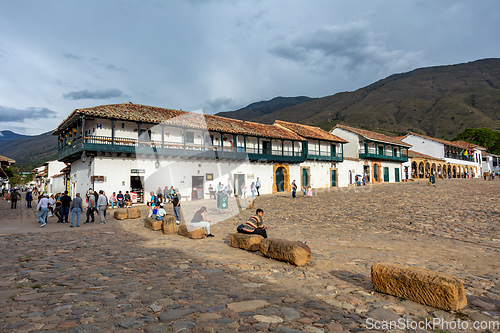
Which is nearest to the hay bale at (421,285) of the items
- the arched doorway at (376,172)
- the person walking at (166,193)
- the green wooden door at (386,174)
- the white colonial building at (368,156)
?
the person walking at (166,193)

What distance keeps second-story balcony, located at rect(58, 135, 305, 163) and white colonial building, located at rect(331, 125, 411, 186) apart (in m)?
11.4

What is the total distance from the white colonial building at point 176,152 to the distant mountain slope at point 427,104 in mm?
65479

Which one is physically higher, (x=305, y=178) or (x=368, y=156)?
(x=368, y=156)

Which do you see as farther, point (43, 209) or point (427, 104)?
point (427, 104)

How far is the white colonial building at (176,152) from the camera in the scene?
68.9 feet

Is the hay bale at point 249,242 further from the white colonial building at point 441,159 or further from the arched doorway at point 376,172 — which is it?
the white colonial building at point 441,159

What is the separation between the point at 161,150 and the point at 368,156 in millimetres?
26590

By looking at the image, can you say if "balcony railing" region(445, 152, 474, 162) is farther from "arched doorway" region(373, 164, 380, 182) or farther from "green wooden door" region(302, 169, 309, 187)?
"green wooden door" region(302, 169, 309, 187)

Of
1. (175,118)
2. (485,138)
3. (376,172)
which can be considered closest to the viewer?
(175,118)

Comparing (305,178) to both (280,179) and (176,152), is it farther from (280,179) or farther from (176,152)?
(176,152)

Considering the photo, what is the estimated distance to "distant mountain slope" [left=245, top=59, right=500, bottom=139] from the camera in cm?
9325

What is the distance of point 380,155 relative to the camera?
40.4 m

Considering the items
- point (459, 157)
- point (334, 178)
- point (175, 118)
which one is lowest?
point (334, 178)

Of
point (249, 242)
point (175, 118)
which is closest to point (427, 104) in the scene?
point (175, 118)
